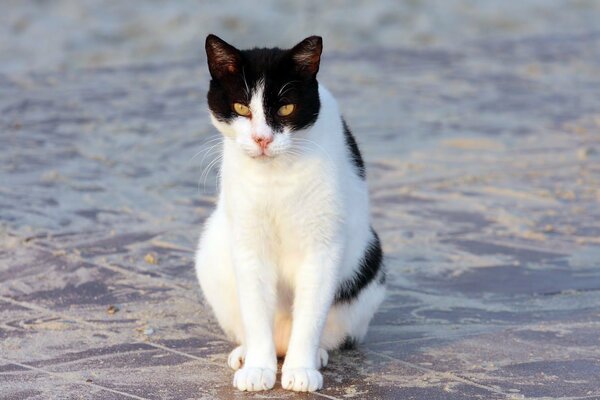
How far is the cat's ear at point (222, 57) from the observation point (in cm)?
388

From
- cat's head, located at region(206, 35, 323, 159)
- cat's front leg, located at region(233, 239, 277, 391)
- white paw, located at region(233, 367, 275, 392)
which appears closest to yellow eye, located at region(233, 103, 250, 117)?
cat's head, located at region(206, 35, 323, 159)

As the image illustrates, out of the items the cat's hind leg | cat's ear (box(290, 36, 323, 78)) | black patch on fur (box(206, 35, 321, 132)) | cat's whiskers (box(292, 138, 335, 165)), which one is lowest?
the cat's hind leg

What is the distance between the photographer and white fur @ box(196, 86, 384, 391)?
3918 millimetres

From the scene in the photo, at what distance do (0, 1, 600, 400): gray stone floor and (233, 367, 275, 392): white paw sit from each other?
0.05 meters

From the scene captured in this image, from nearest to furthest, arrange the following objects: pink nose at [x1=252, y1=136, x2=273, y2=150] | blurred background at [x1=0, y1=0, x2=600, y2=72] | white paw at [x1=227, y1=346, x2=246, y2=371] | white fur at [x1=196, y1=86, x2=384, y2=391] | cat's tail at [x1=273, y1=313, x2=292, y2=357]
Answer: pink nose at [x1=252, y1=136, x2=273, y2=150], white fur at [x1=196, y1=86, x2=384, y2=391], white paw at [x1=227, y1=346, x2=246, y2=371], cat's tail at [x1=273, y1=313, x2=292, y2=357], blurred background at [x1=0, y1=0, x2=600, y2=72]

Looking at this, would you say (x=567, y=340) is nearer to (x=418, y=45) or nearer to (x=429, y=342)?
(x=429, y=342)

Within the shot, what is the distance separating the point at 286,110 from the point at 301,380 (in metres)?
0.95

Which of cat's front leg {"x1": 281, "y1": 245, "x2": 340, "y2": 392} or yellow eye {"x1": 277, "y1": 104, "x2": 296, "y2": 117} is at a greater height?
yellow eye {"x1": 277, "y1": 104, "x2": 296, "y2": 117}

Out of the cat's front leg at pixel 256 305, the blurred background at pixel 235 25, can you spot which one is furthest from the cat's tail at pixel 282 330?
the blurred background at pixel 235 25

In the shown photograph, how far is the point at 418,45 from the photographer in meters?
12.7

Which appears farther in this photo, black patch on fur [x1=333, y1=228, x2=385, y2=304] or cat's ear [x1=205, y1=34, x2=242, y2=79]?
black patch on fur [x1=333, y1=228, x2=385, y2=304]

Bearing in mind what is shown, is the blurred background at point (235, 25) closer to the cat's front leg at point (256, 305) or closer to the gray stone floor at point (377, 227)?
the gray stone floor at point (377, 227)

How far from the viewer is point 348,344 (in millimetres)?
4422

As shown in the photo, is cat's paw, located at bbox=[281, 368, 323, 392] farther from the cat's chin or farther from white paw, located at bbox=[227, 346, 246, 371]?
the cat's chin
